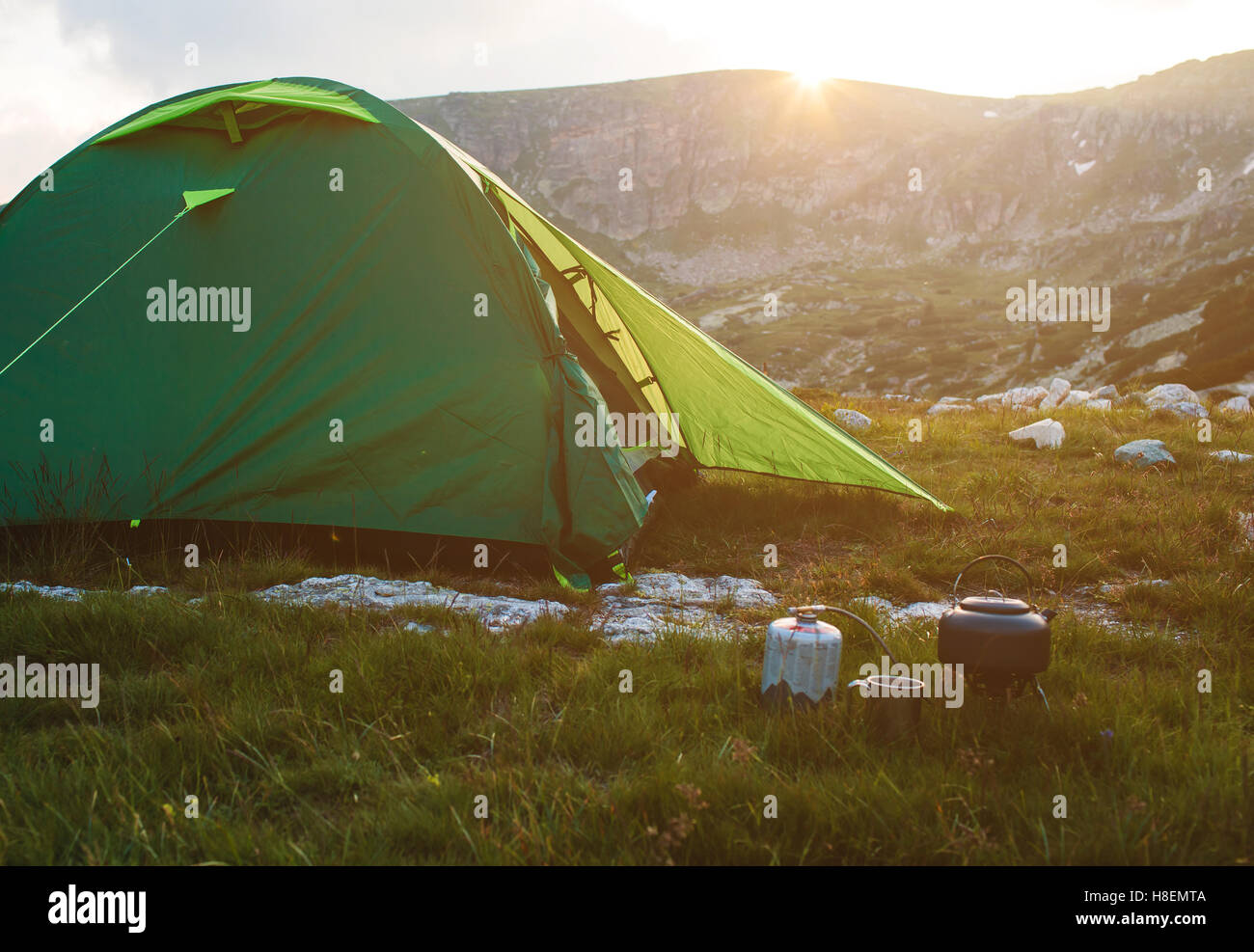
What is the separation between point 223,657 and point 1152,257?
116m

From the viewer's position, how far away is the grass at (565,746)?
7.28 ft

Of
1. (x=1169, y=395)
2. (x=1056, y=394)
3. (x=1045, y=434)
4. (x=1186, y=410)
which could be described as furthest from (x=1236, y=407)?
(x=1045, y=434)

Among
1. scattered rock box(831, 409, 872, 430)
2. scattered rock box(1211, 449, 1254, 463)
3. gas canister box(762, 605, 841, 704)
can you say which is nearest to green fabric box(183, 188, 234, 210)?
gas canister box(762, 605, 841, 704)

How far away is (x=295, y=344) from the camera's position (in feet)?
17.4

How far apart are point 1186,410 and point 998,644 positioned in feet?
34.4

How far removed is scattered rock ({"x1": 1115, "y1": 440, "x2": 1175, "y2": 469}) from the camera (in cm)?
786

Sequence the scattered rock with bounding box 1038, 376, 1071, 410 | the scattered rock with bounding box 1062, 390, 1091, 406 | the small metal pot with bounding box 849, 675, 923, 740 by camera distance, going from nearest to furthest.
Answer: the small metal pot with bounding box 849, 675, 923, 740 → the scattered rock with bounding box 1062, 390, 1091, 406 → the scattered rock with bounding box 1038, 376, 1071, 410

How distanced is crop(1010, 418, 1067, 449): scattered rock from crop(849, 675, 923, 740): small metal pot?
7.41 m

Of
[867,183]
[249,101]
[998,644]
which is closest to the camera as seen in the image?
[998,644]

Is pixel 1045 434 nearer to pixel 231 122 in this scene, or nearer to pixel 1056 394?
pixel 1056 394

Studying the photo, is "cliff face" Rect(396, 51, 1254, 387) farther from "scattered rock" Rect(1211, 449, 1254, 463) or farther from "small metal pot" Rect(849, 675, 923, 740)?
"small metal pot" Rect(849, 675, 923, 740)

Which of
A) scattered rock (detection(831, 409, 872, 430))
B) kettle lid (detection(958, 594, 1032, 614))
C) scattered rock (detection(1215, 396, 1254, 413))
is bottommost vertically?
kettle lid (detection(958, 594, 1032, 614))

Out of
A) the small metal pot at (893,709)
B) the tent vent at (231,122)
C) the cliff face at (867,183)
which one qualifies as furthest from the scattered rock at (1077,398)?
the cliff face at (867,183)

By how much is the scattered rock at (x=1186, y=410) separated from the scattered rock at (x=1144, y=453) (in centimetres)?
301
